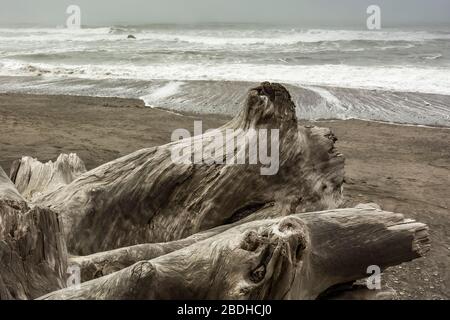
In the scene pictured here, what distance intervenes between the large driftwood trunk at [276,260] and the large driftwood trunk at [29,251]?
0.23 meters

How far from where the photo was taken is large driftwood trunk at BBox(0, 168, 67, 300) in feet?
8.05

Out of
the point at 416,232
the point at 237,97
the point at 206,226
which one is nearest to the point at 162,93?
the point at 237,97

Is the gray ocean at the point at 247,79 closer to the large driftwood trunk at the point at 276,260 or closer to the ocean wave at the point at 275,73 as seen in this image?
the ocean wave at the point at 275,73

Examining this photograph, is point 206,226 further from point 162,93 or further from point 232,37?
point 232,37

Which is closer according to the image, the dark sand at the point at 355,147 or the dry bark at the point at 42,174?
the dry bark at the point at 42,174

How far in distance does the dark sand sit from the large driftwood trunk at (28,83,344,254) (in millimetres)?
974

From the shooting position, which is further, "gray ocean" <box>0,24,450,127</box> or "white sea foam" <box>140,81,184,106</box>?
"white sea foam" <box>140,81,184,106</box>

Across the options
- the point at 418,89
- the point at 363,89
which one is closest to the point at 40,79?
the point at 363,89

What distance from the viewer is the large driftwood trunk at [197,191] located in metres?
3.69

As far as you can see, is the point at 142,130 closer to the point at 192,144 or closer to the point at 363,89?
the point at 192,144

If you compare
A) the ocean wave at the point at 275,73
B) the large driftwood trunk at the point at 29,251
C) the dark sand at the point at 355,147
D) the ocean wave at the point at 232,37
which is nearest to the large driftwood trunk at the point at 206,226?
the large driftwood trunk at the point at 29,251

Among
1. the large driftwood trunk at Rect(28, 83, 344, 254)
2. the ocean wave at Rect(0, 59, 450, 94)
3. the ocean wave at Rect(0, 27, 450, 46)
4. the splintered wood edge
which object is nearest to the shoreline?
the ocean wave at Rect(0, 59, 450, 94)

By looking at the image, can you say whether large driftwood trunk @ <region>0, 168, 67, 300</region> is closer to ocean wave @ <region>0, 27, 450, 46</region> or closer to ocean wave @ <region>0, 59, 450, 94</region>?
ocean wave @ <region>0, 59, 450, 94</region>
